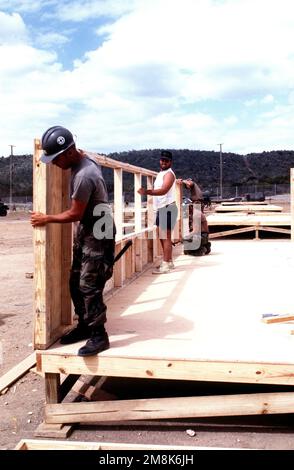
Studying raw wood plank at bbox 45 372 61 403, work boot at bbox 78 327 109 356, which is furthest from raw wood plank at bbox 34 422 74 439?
work boot at bbox 78 327 109 356

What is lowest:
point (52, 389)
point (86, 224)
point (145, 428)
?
point (145, 428)

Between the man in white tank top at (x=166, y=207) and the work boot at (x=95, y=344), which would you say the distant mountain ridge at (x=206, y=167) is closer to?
the man in white tank top at (x=166, y=207)

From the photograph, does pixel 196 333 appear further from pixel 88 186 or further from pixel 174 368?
pixel 88 186

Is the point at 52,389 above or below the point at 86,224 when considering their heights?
below

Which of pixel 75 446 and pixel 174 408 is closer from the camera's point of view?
pixel 75 446

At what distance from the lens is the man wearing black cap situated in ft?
11.9

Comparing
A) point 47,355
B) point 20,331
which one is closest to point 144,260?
point 20,331

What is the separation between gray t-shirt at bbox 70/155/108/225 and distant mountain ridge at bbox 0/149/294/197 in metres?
78.1

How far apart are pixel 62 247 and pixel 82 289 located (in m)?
0.69

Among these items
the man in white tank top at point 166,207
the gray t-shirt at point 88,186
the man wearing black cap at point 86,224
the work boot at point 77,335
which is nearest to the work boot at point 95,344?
the man wearing black cap at point 86,224

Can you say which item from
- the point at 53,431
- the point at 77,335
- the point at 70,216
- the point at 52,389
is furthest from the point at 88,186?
the point at 53,431

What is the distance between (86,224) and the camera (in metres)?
3.87

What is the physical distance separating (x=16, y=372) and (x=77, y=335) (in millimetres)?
1325

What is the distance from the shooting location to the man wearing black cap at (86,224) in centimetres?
363
